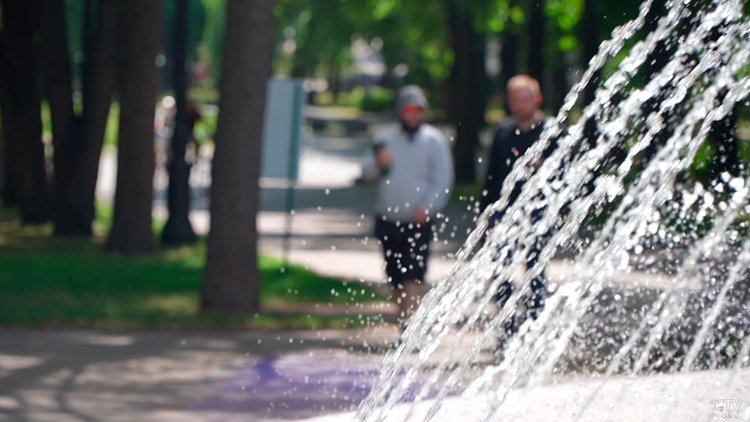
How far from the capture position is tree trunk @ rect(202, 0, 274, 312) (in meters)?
11.2

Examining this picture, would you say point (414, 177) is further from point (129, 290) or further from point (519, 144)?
point (129, 290)

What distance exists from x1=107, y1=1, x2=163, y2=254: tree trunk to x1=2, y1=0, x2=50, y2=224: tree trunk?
3493 mm

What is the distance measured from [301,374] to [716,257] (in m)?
2.78

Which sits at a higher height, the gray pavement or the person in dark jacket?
the person in dark jacket

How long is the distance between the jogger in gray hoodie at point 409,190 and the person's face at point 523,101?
2.82 feet

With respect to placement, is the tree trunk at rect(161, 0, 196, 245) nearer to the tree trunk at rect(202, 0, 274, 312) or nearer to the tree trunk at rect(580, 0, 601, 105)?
the tree trunk at rect(202, 0, 274, 312)

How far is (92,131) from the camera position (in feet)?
57.1

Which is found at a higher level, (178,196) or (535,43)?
(535,43)

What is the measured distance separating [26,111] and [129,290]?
6.72 meters

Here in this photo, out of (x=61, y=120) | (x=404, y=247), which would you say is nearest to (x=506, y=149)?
(x=404, y=247)

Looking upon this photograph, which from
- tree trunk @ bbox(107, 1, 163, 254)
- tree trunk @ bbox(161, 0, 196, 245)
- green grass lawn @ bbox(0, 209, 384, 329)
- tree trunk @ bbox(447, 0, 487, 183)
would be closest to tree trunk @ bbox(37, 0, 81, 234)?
green grass lawn @ bbox(0, 209, 384, 329)

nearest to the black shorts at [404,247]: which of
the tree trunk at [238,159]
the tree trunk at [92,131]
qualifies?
the tree trunk at [238,159]

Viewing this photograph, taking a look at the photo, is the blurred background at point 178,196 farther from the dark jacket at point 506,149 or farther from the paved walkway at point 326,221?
the dark jacket at point 506,149

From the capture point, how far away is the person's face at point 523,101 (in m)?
8.26
